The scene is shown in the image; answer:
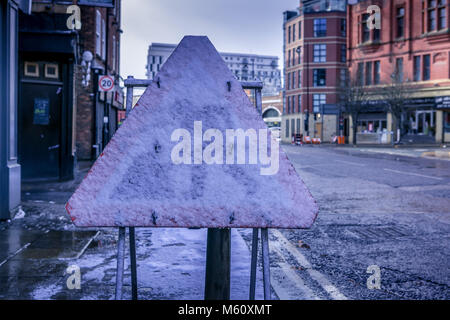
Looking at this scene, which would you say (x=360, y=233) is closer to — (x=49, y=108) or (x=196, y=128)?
(x=196, y=128)

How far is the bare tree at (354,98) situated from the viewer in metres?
45.0

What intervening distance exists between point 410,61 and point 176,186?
151ft

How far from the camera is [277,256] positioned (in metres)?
5.54

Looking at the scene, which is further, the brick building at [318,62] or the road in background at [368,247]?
the brick building at [318,62]

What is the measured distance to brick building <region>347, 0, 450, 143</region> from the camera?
4159 cm

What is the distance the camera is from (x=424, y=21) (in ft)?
140

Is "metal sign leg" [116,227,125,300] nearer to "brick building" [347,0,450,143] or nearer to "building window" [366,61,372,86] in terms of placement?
"brick building" [347,0,450,143]

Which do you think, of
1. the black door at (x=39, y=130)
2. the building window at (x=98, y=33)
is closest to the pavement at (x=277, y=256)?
the black door at (x=39, y=130)

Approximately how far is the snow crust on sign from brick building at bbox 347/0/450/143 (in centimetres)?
4158

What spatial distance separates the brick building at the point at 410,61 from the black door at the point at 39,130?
1339 inches

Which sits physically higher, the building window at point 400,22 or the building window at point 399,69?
the building window at point 400,22

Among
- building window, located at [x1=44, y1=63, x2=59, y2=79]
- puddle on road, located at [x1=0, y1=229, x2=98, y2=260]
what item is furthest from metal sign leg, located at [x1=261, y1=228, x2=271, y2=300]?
building window, located at [x1=44, y1=63, x2=59, y2=79]

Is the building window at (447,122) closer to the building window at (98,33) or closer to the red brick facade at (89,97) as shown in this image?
the building window at (98,33)
